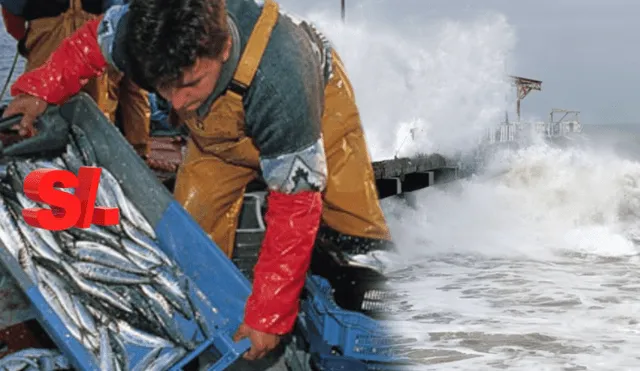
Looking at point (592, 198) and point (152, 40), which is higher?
point (152, 40)

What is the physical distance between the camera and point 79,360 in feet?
7.73

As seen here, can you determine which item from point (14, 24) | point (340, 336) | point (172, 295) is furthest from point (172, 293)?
point (14, 24)

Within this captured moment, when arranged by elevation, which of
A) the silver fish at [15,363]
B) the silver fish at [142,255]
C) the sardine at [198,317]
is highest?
the silver fish at [142,255]

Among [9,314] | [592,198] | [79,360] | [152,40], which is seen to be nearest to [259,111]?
[152,40]

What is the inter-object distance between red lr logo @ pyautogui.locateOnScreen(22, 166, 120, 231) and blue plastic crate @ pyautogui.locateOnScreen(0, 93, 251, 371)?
9 cm

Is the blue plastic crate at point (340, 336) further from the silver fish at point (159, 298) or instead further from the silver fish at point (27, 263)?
the silver fish at point (27, 263)

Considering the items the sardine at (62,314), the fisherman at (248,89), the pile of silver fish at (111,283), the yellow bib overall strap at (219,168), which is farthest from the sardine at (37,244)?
the yellow bib overall strap at (219,168)

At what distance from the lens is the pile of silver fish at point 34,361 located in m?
2.42

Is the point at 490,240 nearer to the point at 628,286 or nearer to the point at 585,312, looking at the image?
the point at 628,286

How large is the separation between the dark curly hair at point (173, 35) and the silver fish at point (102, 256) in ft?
2.28

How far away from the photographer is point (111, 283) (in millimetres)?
2482

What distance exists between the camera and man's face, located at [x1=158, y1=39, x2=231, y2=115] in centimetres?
205

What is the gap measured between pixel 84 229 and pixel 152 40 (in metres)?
0.81

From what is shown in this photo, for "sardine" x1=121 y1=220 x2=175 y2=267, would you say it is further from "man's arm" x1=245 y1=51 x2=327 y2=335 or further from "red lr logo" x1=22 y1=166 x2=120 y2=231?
"man's arm" x1=245 y1=51 x2=327 y2=335
